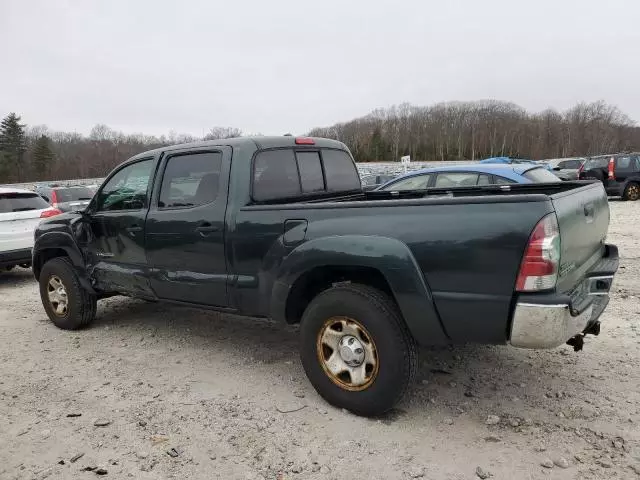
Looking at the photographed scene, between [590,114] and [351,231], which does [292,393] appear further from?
[590,114]

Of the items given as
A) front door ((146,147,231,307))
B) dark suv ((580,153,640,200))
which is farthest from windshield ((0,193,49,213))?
dark suv ((580,153,640,200))

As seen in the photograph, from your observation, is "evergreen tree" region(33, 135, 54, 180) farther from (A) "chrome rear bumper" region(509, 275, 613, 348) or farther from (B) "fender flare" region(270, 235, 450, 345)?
(A) "chrome rear bumper" region(509, 275, 613, 348)

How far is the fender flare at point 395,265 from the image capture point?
9.72ft

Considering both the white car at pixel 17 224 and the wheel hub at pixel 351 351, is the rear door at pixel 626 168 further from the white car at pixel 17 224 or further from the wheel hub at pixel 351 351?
the white car at pixel 17 224

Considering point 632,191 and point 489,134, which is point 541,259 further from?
point 489,134

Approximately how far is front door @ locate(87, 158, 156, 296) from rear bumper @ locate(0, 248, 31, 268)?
3840 millimetres

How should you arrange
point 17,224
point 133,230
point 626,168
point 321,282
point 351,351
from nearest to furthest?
point 351,351, point 321,282, point 133,230, point 17,224, point 626,168

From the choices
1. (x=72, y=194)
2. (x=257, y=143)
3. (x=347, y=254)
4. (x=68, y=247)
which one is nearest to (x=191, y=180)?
(x=257, y=143)

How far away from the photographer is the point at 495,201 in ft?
9.00

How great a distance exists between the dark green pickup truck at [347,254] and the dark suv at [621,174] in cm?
1587

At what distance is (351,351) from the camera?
10.8 feet

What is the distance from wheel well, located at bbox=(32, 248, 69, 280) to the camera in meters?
5.62

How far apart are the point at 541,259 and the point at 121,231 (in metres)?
3.76

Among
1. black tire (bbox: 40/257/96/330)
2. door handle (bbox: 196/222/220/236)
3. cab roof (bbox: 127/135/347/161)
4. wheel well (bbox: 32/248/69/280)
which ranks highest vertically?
cab roof (bbox: 127/135/347/161)
